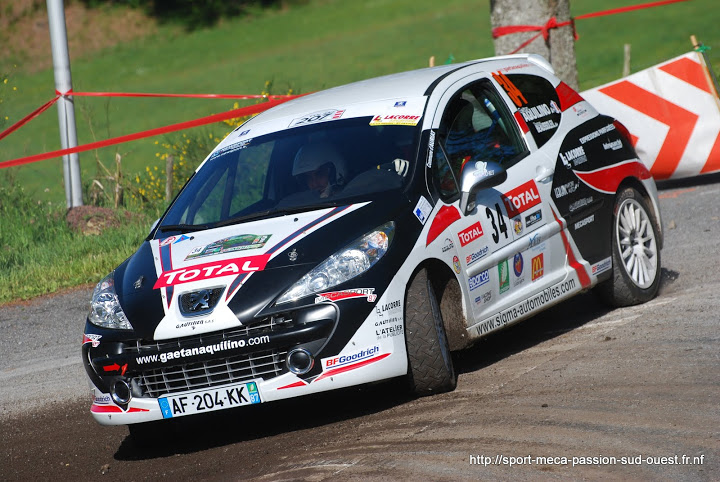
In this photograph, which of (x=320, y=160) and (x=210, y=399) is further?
(x=320, y=160)

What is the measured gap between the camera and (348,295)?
5398 millimetres

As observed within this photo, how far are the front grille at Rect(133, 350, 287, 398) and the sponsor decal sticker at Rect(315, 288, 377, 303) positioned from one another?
33 cm

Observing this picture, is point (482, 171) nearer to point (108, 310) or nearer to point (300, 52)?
point (108, 310)

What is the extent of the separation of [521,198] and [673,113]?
5856 millimetres

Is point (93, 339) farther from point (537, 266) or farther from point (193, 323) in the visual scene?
point (537, 266)

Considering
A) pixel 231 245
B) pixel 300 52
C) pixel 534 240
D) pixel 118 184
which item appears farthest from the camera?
pixel 300 52

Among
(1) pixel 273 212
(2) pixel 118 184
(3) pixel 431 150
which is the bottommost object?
(2) pixel 118 184

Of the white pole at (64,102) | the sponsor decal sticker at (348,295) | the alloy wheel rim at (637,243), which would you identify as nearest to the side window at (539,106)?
the alloy wheel rim at (637,243)

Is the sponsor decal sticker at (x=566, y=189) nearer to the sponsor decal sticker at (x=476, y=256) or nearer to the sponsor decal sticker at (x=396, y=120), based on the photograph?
the sponsor decal sticker at (x=476, y=256)

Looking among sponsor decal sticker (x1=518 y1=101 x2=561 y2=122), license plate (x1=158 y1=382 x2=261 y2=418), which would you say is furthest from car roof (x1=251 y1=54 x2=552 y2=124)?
license plate (x1=158 y1=382 x2=261 y2=418)

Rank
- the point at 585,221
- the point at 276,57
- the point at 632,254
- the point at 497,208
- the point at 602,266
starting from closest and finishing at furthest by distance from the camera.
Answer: the point at 497,208 < the point at 585,221 < the point at 602,266 < the point at 632,254 < the point at 276,57

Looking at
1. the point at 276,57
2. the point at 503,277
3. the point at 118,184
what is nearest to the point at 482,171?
the point at 503,277

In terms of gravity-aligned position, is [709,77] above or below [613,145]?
below

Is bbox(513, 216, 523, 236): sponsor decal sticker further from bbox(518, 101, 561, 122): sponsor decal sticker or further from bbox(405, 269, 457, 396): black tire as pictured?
bbox(405, 269, 457, 396): black tire
